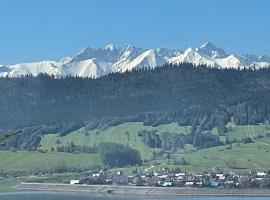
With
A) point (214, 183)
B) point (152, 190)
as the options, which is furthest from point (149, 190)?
point (214, 183)

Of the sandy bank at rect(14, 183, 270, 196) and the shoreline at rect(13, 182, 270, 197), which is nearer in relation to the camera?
the shoreline at rect(13, 182, 270, 197)

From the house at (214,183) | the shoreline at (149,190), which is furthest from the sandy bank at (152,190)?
the house at (214,183)

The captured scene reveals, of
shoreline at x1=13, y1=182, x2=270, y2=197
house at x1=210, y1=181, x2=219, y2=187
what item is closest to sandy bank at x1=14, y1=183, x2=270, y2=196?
shoreline at x1=13, y1=182, x2=270, y2=197

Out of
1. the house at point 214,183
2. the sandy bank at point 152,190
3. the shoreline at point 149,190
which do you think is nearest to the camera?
the shoreline at point 149,190

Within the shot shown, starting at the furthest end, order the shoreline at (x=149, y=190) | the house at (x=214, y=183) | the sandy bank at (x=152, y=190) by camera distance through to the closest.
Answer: the house at (x=214, y=183), the sandy bank at (x=152, y=190), the shoreline at (x=149, y=190)

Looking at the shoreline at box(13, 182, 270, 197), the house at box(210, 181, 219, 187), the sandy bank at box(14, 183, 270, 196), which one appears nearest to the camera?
the shoreline at box(13, 182, 270, 197)

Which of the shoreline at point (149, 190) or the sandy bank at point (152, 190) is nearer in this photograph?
the shoreline at point (149, 190)

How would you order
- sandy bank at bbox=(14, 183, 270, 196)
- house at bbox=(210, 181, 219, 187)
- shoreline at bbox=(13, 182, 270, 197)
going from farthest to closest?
house at bbox=(210, 181, 219, 187)
sandy bank at bbox=(14, 183, 270, 196)
shoreline at bbox=(13, 182, 270, 197)

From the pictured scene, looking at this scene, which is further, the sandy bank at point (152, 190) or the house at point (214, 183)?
the house at point (214, 183)

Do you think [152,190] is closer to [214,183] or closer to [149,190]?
[149,190]

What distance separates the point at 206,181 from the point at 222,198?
3275 centimetres

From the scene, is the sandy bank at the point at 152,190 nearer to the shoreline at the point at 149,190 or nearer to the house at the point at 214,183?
the shoreline at the point at 149,190

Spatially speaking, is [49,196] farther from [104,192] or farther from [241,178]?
[241,178]

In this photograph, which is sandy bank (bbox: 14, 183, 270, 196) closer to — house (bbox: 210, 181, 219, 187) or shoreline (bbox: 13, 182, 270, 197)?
shoreline (bbox: 13, 182, 270, 197)
